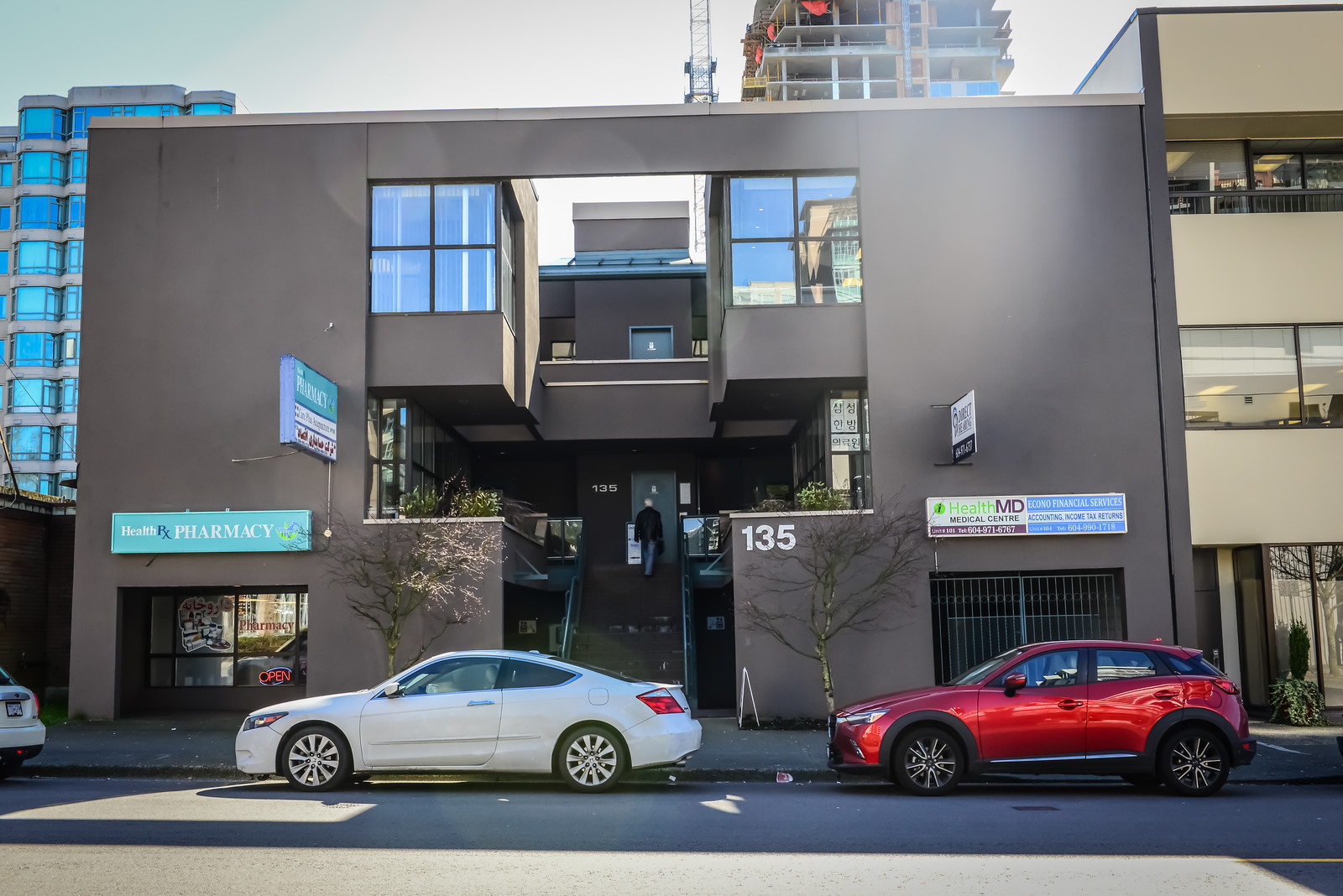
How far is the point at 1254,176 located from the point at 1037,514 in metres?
7.20

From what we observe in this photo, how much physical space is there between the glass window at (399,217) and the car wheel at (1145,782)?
13.2 meters

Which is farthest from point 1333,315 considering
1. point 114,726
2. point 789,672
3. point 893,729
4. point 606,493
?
point 114,726

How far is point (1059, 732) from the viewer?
10.9 metres

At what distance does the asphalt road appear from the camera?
23.0ft

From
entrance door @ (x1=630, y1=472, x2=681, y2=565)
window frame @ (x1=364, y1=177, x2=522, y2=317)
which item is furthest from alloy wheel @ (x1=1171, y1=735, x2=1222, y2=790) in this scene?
entrance door @ (x1=630, y1=472, x2=681, y2=565)

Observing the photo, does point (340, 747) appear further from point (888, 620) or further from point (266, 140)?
point (266, 140)

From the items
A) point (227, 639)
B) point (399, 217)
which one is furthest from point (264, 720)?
point (399, 217)

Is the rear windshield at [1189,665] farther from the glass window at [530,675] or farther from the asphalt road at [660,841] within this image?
the glass window at [530,675]

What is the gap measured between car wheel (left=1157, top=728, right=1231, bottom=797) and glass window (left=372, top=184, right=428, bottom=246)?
44.1ft

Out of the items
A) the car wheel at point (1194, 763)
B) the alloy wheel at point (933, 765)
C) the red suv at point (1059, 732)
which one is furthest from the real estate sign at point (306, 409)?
the car wheel at point (1194, 763)

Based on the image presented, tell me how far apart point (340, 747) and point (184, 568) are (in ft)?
27.1

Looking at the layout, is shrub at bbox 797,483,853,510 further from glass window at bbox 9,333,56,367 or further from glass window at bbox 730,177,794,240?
glass window at bbox 9,333,56,367

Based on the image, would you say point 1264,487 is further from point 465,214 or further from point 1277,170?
point 465,214

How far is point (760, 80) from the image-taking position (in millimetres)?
99062
